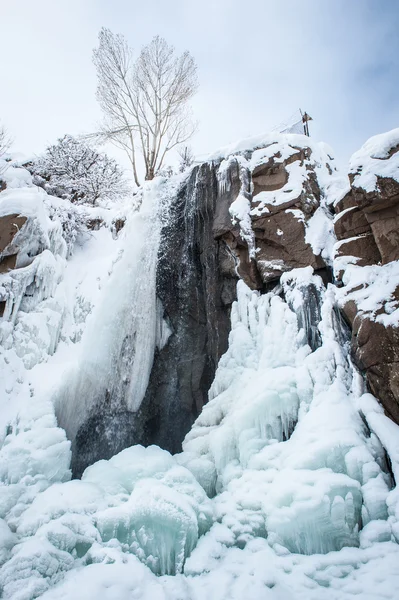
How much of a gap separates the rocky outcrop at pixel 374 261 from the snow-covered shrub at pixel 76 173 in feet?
23.2

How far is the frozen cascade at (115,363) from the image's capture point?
5348mm

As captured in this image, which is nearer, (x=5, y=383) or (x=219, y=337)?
(x=5, y=383)

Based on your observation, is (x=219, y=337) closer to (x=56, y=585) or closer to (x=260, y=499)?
(x=260, y=499)

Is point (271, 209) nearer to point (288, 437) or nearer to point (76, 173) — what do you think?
point (288, 437)

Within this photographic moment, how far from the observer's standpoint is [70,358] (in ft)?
19.2

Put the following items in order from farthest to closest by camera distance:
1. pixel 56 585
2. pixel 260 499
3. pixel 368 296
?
1. pixel 368 296
2. pixel 260 499
3. pixel 56 585

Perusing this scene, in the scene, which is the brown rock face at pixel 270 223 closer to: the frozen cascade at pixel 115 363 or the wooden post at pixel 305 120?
the frozen cascade at pixel 115 363

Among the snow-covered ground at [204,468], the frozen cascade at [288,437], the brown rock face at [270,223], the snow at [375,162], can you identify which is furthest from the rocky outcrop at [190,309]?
the snow at [375,162]

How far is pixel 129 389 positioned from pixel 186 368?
105 cm

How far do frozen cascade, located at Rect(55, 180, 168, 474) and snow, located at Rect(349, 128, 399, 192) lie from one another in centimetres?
342

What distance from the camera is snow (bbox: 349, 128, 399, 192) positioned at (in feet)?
15.0

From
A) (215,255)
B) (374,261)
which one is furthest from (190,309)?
(374,261)

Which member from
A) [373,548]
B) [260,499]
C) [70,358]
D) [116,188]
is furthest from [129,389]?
[116,188]

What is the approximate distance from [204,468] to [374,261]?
3.26 metres
